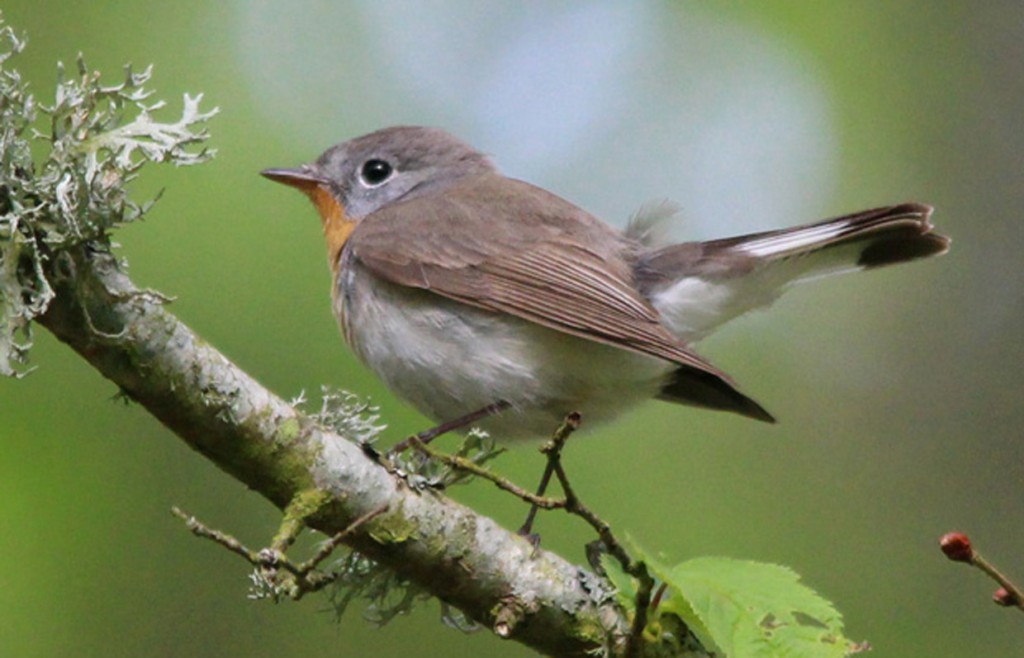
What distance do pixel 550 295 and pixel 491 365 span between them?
31 cm

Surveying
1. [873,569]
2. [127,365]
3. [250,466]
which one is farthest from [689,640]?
[873,569]

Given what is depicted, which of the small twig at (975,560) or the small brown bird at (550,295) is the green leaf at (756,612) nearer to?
the small twig at (975,560)

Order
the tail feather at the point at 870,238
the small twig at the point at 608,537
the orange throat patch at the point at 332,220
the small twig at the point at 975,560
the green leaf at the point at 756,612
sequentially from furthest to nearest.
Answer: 1. the orange throat patch at the point at 332,220
2. the tail feather at the point at 870,238
3. the green leaf at the point at 756,612
4. the small twig at the point at 608,537
5. the small twig at the point at 975,560

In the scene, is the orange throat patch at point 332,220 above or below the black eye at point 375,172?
below

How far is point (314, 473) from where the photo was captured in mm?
2500

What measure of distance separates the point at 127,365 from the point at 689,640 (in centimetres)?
134

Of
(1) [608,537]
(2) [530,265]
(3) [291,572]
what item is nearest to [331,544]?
(3) [291,572]

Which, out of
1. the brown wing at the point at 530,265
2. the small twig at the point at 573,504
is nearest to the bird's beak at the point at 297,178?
the brown wing at the point at 530,265

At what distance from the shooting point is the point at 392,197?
5.04 m

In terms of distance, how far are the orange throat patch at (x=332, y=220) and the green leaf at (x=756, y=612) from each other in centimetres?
229

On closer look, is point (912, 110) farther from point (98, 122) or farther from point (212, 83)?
point (98, 122)

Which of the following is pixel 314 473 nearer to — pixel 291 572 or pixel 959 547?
pixel 291 572

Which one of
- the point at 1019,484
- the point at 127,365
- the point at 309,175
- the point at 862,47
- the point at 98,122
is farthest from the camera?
the point at 862,47

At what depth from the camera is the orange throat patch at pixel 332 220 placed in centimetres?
462
